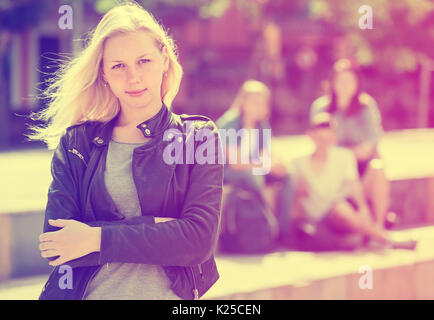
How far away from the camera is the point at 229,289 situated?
390 cm

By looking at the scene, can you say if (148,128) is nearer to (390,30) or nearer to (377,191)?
(377,191)

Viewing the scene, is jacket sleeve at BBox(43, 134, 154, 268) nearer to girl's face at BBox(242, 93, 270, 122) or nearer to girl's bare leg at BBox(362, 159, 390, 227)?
girl's face at BBox(242, 93, 270, 122)

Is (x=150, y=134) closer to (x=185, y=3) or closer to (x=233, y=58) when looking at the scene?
(x=185, y=3)

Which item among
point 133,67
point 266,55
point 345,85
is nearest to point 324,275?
point 345,85

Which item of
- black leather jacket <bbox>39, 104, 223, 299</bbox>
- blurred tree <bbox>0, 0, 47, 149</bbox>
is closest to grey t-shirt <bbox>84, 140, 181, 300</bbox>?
black leather jacket <bbox>39, 104, 223, 299</bbox>

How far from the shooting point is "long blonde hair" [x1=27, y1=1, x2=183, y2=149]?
183 cm

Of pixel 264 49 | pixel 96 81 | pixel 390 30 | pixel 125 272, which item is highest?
pixel 390 30

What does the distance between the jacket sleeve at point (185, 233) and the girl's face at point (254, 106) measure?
3631 millimetres

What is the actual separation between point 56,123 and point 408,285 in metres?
3.39

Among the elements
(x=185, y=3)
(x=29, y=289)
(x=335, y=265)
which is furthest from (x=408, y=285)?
(x=185, y=3)

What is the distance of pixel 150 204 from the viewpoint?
1.78 m

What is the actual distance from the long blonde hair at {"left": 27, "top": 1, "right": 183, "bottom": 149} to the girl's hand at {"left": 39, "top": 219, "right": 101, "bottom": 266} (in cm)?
31

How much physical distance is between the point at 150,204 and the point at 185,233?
0.12m

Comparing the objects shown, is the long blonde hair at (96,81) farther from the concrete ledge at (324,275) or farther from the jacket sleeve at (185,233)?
the concrete ledge at (324,275)
